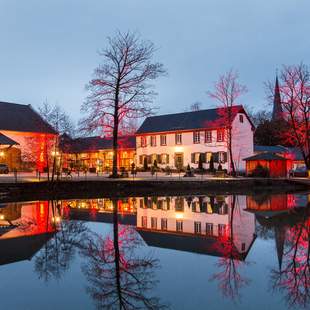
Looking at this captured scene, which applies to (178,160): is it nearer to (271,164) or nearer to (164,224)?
(271,164)

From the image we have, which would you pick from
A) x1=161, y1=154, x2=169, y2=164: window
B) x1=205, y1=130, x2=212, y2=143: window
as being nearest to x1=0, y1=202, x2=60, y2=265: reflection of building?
x1=205, y1=130, x2=212, y2=143: window

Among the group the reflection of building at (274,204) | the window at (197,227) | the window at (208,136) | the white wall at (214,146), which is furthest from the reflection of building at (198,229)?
the window at (208,136)

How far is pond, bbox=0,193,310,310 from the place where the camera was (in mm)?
6027

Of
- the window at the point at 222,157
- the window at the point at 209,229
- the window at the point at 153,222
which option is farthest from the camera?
the window at the point at 222,157

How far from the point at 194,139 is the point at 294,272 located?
4099 cm

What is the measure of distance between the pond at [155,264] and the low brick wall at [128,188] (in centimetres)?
1071

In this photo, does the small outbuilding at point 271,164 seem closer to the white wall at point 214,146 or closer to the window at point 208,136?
the white wall at point 214,146

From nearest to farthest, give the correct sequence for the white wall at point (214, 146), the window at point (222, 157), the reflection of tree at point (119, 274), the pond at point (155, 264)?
1. the reflection of tree at point (119, 274)
2. the pond at point (155, 264)
3. the window at point (222, 157)
4. the white wall at point (214, 146)

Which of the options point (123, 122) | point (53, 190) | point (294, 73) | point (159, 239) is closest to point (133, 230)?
point (159, 239)

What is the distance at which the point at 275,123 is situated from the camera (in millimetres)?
69625

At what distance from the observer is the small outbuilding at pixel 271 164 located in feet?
134

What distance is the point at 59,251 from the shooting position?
30.2 ft

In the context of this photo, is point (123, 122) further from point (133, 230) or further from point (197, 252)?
point (197, 252)

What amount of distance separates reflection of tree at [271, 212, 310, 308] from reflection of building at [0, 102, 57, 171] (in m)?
26.2
